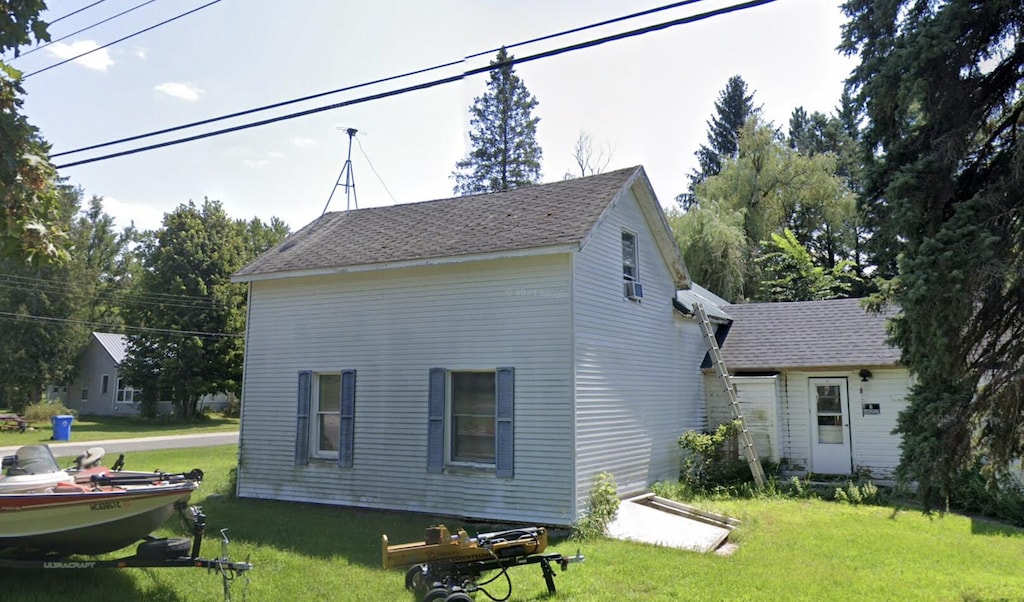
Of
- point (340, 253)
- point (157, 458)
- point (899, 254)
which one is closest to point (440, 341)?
point (340, 253)

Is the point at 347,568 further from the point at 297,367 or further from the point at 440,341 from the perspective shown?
the point at 297,367

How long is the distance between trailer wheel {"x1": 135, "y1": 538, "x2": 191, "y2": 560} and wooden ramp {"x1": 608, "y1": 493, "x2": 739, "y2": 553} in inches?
235

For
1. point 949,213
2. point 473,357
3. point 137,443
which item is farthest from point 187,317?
point 949,213

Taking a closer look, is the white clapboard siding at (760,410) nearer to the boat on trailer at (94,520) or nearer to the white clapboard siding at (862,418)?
the white clapboard siding at (862,418)

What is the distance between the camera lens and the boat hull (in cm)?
669

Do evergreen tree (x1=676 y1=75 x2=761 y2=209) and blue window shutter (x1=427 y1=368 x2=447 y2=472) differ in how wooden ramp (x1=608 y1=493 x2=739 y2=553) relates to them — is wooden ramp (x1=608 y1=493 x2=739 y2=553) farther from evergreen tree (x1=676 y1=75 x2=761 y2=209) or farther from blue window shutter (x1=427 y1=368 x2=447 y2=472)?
evergreen tree (x1=676 y1=75 x2=761 y2=209)

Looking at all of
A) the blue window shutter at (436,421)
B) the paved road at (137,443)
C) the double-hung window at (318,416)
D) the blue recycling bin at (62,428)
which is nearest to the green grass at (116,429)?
the blue recycling bin at (62,428)

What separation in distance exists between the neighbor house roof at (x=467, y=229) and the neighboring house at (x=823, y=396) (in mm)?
3016

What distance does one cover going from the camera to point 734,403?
46.8 ft

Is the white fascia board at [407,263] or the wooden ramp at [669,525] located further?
the white fascia board at [407,263]

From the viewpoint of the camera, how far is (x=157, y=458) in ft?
63.7

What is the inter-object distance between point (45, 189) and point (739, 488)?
496 inches

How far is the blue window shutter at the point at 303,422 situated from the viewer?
1279 centimetres

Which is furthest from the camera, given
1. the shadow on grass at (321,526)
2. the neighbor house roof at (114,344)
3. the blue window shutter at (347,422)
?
the neighbor house roof at (114,344)
